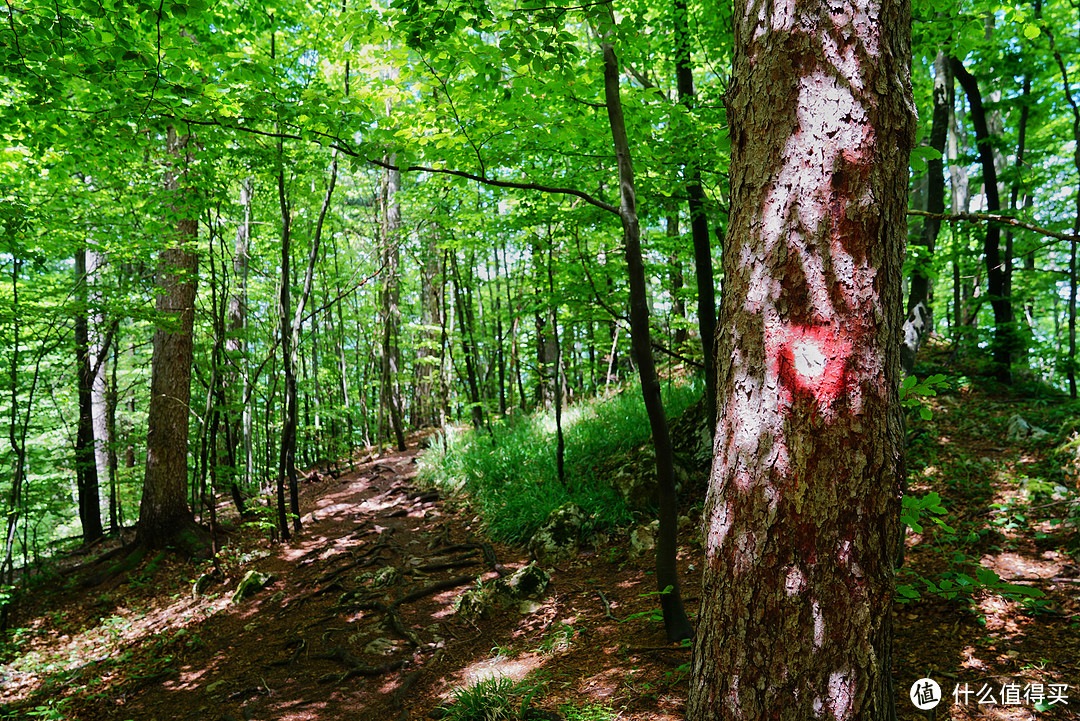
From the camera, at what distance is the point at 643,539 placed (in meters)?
5.17

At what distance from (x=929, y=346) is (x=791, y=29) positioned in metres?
11.1

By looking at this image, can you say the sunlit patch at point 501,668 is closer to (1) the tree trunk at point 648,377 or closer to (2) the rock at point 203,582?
(1) the tree trunk at point 648,377

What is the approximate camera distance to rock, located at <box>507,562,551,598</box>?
4.76 meters

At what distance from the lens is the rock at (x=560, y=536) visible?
550cm

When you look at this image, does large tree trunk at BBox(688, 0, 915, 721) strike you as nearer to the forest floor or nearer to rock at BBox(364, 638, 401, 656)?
the forest floor

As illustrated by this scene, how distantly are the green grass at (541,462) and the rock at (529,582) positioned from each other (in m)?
1.03

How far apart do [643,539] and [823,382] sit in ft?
13.5

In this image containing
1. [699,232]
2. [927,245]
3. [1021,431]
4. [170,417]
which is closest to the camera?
[699,232]

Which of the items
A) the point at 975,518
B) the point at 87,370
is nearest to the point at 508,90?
the point at 975,518

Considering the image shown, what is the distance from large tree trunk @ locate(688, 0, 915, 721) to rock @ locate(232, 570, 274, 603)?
6.19m

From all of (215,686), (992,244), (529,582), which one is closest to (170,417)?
(215,686)

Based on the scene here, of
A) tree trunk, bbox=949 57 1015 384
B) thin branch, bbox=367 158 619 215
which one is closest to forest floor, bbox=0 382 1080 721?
tree trunk, bbox=949 57 1015 384

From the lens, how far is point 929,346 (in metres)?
10.1

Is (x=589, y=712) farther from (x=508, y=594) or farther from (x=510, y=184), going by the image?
(x=510, y=184)
